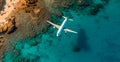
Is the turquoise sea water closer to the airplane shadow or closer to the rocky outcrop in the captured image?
the airplane shadow

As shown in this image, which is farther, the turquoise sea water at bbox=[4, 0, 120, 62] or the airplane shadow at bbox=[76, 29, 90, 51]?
the airplane shadow at bbox=[76, 29, 90, 51]

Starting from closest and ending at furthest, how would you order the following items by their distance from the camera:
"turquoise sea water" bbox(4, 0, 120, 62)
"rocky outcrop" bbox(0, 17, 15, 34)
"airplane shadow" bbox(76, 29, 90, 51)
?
"turquoise sea water" bbox(4, 0, 120, 62) → "airplane shadow" bbox(76, 29, 90, 51) → "rocky outcrop" bbox(0, 17, 15, 34)

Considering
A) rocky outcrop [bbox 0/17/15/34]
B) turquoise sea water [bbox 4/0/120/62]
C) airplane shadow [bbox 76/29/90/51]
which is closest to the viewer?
turquoise sea water [bbox 4/0/120/62]

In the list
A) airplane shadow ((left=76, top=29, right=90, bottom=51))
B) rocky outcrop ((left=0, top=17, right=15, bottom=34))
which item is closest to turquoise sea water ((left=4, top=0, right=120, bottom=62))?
airplane shadow ((left=76, top=29, right=90, bottom=51))

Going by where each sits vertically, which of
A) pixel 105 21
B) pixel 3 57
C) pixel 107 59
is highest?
pixel 105 21

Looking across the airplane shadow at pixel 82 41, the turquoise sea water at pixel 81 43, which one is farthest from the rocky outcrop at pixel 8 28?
the airplane shadow at pixel 82 41

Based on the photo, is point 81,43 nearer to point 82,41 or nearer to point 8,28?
point 82,41

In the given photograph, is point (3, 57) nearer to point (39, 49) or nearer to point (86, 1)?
point (39, 49)

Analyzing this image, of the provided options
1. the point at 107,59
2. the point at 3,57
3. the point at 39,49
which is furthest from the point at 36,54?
the point at 107,59
